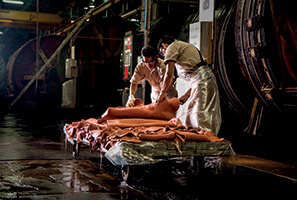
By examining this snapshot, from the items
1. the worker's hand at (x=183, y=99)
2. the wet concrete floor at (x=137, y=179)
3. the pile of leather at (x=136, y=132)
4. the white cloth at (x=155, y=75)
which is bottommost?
the wet concrete floor at (x=137, y=179)

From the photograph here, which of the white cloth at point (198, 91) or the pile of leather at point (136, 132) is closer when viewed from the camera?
the pile of leather at point (136, 132)

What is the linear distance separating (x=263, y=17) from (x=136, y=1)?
12.2 m

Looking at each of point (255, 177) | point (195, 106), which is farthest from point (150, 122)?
point (255, 177)

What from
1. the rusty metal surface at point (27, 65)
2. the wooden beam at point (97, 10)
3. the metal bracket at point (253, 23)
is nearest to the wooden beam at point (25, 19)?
the wooden beam at point (97, 10)

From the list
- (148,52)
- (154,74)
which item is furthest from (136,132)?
(154,74)

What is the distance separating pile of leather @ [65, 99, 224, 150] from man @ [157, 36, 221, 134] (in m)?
0.23

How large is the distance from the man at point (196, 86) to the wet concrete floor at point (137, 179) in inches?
24.8

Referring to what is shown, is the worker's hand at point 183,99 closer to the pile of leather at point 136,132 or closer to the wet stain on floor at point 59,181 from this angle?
the pile of leather at point 136,132

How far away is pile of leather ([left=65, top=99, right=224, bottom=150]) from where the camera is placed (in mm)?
4008

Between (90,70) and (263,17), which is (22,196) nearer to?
(263,17)

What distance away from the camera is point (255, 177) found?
449 cm

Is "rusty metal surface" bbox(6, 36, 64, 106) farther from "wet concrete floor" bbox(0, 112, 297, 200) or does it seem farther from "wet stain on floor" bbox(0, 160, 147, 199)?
"wet stain on floor" bbox(0, 160, 147, 199)

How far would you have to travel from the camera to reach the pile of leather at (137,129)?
4008mm

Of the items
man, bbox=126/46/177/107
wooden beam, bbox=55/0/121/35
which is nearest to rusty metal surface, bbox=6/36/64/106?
wooden beam, bbox=55/0/121/35
